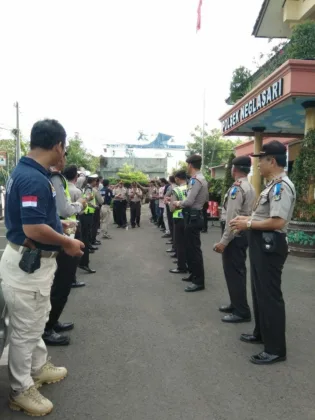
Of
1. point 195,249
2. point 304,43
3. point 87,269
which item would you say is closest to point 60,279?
point 195,249

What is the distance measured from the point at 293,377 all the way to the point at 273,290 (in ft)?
2.30

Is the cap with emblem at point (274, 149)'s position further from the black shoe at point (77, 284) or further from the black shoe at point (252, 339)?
the black shoe at point (77, 284)

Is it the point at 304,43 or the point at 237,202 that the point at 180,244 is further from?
the point at 304,43

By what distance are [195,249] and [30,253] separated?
356 cm

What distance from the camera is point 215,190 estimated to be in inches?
635

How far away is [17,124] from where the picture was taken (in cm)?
3241

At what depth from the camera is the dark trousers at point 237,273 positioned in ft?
15.2

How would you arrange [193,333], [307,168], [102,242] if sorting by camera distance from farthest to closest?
[102,242] < [307,168] < [193,333]

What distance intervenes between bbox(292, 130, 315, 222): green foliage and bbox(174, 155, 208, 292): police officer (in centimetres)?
339

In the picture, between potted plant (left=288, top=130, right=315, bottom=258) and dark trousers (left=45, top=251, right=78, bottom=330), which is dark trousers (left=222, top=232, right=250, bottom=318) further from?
potted plant (left=288, top=130, right=315, bottom=258)

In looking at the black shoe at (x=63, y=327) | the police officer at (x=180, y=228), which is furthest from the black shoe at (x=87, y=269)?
the black shoe at (x=63, y=327)

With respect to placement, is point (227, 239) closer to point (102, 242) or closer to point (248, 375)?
point (248, 375)

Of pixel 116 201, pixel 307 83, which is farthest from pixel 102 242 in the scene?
pixel 307 83

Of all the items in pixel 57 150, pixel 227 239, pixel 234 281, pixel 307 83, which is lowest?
pixel 234 281
